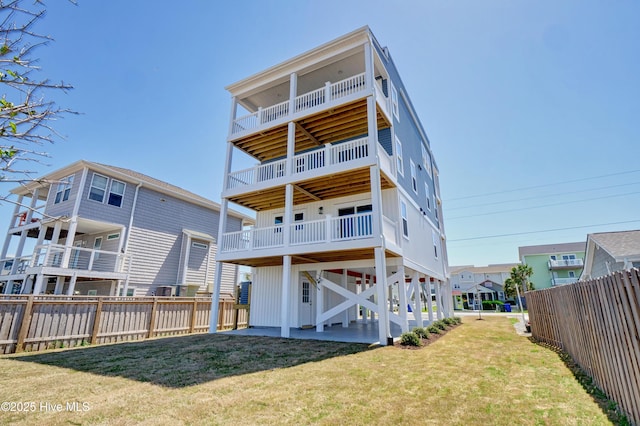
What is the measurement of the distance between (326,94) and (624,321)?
1061 centimetres

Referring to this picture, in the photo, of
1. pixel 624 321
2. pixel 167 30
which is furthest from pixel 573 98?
pixel 167 30

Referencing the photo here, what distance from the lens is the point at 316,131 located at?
43.0 feet

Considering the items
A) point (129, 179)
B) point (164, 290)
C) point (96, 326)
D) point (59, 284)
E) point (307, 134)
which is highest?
point (307, 134)

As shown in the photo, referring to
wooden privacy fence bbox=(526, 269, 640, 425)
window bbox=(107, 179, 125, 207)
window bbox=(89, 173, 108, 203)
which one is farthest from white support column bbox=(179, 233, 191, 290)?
wooden privacy fence bbox=(526, 269, 640, 425)

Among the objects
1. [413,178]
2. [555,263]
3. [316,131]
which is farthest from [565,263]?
[316,131]

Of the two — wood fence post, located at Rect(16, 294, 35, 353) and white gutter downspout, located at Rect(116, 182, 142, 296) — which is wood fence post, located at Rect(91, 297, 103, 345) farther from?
white gutter downspout, located at Rect(116, 182, 142, 296)

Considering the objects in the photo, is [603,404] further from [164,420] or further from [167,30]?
[167,30]

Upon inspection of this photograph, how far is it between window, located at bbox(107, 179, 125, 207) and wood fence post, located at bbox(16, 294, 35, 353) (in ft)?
30.2

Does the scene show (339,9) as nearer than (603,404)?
No

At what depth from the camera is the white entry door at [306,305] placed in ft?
45.3

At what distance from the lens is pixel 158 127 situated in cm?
1125

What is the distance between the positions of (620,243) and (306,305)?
1936 centimetres

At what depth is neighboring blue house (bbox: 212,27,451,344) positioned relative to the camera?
1045 cm

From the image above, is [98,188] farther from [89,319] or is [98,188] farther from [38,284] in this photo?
[89,319]
